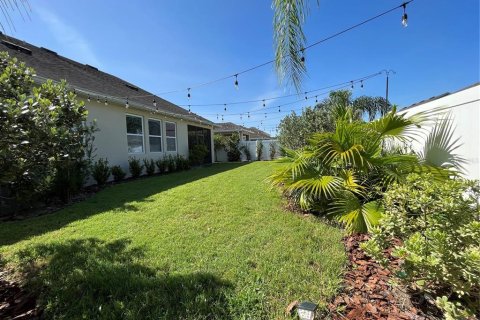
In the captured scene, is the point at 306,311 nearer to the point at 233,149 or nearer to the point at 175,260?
the point at 175,260

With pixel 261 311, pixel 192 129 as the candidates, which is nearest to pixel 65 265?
pixel 261 311

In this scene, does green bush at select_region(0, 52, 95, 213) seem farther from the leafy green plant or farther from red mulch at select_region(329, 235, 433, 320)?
the leafy green plant

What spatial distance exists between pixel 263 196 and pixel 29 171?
4528 mm

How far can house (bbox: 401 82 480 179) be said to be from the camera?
373 cm

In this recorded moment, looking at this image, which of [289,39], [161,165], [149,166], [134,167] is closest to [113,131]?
[134,167]

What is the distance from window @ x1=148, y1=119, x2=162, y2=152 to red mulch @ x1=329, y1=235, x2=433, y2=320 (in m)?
10.6

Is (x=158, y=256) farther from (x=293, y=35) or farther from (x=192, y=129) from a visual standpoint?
(x=192, y=129)

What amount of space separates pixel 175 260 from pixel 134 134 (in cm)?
877

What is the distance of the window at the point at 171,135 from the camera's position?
13.2m

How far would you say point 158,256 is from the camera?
3.04 metres

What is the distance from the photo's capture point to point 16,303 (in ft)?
7.89

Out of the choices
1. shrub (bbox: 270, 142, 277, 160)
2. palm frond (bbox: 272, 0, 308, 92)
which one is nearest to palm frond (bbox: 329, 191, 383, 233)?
palm frond (bbox: 272, 0, 308, 92)

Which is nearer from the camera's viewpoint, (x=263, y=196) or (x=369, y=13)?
(x=369, y=13)

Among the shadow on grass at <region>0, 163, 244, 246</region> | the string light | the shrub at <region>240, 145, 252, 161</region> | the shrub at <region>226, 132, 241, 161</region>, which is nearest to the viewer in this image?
the shadow on grass at <region>0, 163, 244, 246</region>
